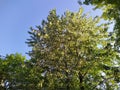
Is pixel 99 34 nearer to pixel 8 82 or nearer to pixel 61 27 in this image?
pixel 61 27

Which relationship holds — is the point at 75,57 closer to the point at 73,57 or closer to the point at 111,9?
the point at 73,57

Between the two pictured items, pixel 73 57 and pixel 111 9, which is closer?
pixel 111 9

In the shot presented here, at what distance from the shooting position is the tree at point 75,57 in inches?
857

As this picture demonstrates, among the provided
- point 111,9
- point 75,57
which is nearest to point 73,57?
point 75,57

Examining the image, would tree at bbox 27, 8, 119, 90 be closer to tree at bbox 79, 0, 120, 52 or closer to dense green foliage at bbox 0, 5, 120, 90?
dense green foliage at bbox 0, 5, 120, 90

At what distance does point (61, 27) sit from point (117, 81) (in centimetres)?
692

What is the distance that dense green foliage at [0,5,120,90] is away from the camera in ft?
71.4

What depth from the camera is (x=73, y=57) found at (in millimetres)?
21922

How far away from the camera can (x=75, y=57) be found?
22000mm

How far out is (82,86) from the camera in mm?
21969

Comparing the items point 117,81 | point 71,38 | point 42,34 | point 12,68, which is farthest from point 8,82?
point 117,81

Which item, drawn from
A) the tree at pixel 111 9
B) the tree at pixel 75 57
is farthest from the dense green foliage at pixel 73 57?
the tree at pixel 111 9

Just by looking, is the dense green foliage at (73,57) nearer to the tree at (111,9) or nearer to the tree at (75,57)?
the tree at (75,57)

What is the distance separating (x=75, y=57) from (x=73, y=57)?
19cm
